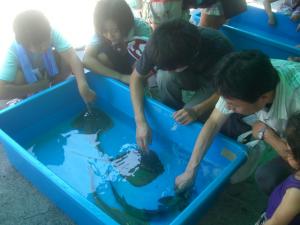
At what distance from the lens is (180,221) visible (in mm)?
953

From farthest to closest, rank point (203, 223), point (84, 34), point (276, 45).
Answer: point (84, 34) → point (276, 45) → point (203, 223)

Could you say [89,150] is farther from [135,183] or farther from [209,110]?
[209,110]

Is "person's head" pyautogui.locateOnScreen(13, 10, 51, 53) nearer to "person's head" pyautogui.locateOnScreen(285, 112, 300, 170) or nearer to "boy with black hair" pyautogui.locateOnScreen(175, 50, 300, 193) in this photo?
"boy with black hair" pyautogui.locateOnScreen(175, 50, 300, 193)

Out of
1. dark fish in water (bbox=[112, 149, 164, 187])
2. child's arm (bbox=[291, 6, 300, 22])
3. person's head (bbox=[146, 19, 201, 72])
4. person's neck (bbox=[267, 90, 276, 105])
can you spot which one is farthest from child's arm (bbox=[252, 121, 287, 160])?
child's arm (bbox=[291, 6, 300, 22])

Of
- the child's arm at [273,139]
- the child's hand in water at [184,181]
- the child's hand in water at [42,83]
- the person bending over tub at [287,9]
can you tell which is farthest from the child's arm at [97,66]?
the person bending over tub at [287,9]

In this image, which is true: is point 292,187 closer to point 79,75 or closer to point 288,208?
point 288,208

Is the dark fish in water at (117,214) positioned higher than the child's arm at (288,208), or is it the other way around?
the child's arm at (288,208)

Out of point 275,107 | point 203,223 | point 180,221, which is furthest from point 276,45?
point 180,221

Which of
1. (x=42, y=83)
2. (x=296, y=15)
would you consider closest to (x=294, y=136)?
(x=42, y=83)

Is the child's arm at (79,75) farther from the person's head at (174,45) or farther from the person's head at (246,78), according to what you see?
the person's head at (246,78)

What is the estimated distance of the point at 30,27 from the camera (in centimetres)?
130

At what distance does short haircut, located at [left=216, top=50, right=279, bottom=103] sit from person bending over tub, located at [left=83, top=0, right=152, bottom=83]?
0.66 meters

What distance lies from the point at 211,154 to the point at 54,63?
33.6 inches

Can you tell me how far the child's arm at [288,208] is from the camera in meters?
0.81
